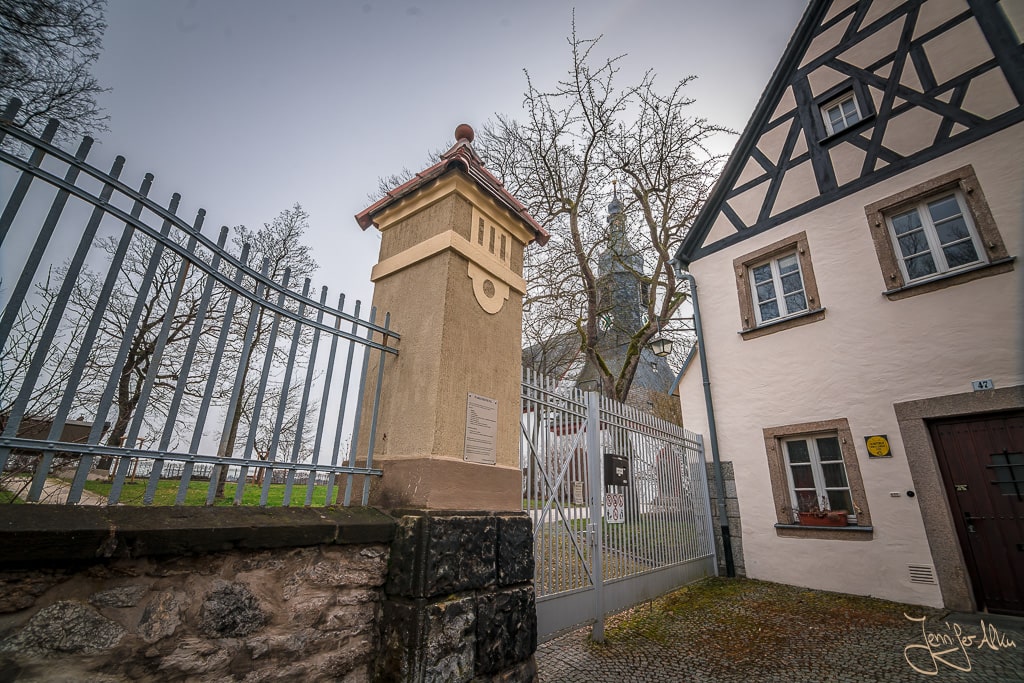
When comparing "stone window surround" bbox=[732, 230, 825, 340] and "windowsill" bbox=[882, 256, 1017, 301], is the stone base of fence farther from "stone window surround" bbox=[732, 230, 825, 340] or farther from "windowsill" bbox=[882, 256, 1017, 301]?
"windowsill" bbox=[882, 256, 1017, 301]

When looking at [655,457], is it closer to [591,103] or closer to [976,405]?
[976,405]

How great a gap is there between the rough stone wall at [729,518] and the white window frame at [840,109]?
583cm

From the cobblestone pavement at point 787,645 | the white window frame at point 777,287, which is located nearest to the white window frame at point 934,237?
the white window frame at point 777,287

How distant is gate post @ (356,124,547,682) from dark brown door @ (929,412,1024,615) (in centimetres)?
585

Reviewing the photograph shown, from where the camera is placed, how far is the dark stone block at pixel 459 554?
2.21 metres

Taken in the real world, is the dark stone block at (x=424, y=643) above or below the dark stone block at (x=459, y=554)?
below

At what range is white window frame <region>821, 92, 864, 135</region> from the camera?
744 cm

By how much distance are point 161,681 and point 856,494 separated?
7372 mm

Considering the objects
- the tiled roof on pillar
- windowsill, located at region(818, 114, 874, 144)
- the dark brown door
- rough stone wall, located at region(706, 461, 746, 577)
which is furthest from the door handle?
the tiled roof on pillar

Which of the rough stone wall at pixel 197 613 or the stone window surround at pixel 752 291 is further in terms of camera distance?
the stone window surround at pixel 752 291

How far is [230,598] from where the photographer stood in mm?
1743

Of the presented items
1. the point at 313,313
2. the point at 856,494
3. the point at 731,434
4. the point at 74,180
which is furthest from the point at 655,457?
the point at 74,180

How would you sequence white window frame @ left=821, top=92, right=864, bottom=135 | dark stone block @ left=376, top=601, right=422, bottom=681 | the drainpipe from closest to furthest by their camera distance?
dark stone block @ left=376, top=601, right=422, bottom=681 < the drainpipe < white window frame @ left=821, top=92, right=864, bottom=135

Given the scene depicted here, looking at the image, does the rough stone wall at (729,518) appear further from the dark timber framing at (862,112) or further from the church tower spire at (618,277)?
the church tower spire at (618,277)
